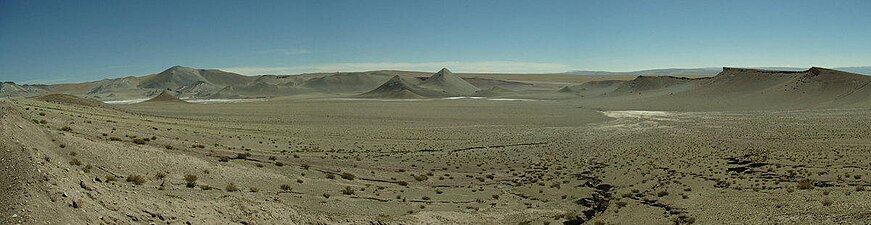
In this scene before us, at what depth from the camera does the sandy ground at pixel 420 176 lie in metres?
13.0

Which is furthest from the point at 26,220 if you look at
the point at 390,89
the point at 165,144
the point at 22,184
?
the point at 390,89

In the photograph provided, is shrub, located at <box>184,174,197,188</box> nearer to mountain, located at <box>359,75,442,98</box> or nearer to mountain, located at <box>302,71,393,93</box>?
mountain, located at <box>359,75,442,98</box>

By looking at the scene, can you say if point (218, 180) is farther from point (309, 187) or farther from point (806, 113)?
point (806, 113)

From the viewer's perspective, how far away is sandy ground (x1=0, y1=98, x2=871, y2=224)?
13.0 meters

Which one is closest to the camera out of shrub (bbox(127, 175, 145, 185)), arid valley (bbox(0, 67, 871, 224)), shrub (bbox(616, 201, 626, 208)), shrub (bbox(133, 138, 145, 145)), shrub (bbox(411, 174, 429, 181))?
arid valley (bbox(0, 67, 871, 224))

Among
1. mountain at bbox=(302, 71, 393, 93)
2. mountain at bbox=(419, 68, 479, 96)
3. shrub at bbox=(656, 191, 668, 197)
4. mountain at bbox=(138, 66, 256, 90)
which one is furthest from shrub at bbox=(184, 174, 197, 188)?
mountain at bbox=(138, 66, 256, 90)

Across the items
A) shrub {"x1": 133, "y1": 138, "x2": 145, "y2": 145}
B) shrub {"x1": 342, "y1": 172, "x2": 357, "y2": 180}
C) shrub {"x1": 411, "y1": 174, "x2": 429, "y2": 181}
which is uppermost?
shrub {"x1": 133, "y1": 138, "x2": 145, "y2": 145}

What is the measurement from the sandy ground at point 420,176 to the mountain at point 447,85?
3345 inches

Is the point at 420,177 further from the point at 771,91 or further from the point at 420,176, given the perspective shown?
the point at 771,91

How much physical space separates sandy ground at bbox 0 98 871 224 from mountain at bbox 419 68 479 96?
279 feet

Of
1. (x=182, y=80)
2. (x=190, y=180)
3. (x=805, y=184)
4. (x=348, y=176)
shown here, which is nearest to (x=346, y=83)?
(x=182, y=80)

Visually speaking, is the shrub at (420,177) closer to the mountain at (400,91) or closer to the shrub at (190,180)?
the shrub at (190,180)

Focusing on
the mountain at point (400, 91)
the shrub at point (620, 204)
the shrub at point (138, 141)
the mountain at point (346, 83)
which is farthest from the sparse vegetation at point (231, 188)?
the mountain at point (346, 83)

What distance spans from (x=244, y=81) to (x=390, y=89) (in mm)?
95399
